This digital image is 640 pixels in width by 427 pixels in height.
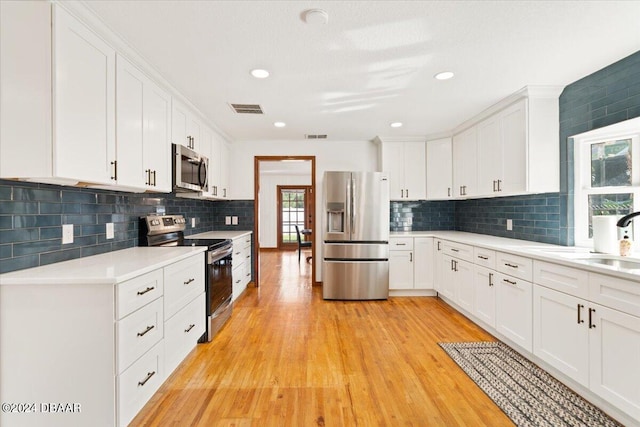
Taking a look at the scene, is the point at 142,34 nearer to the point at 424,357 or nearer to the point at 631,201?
the point at 424,357

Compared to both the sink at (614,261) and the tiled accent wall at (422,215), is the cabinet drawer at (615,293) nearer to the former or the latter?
the sink at (614,261)

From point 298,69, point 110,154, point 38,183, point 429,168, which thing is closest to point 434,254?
point 429,168

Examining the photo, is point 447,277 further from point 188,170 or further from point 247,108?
point 188,170

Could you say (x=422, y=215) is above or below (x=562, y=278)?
above

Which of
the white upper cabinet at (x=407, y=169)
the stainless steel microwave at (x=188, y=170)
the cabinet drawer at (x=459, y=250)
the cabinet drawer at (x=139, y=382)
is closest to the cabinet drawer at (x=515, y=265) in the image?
the cabinet drawer at (x=459, y=250)

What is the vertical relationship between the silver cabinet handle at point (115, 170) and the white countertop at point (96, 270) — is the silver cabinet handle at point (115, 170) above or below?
above

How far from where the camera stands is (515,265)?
8.07ft

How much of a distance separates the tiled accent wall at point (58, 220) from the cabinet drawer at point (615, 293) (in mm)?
3281

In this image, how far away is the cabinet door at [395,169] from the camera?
14.5ft

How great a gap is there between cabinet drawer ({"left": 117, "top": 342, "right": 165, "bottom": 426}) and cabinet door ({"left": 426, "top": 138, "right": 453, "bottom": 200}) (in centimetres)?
385

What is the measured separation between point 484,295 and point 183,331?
9.01 feet

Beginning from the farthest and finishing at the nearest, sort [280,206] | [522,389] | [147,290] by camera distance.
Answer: [280,206], [522,389], [147,290]

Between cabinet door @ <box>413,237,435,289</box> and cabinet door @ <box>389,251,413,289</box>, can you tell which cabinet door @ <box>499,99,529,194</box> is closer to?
cabinet door @ <box>413,237,435,289</box>

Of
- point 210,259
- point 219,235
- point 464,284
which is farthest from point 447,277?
point 219,235
